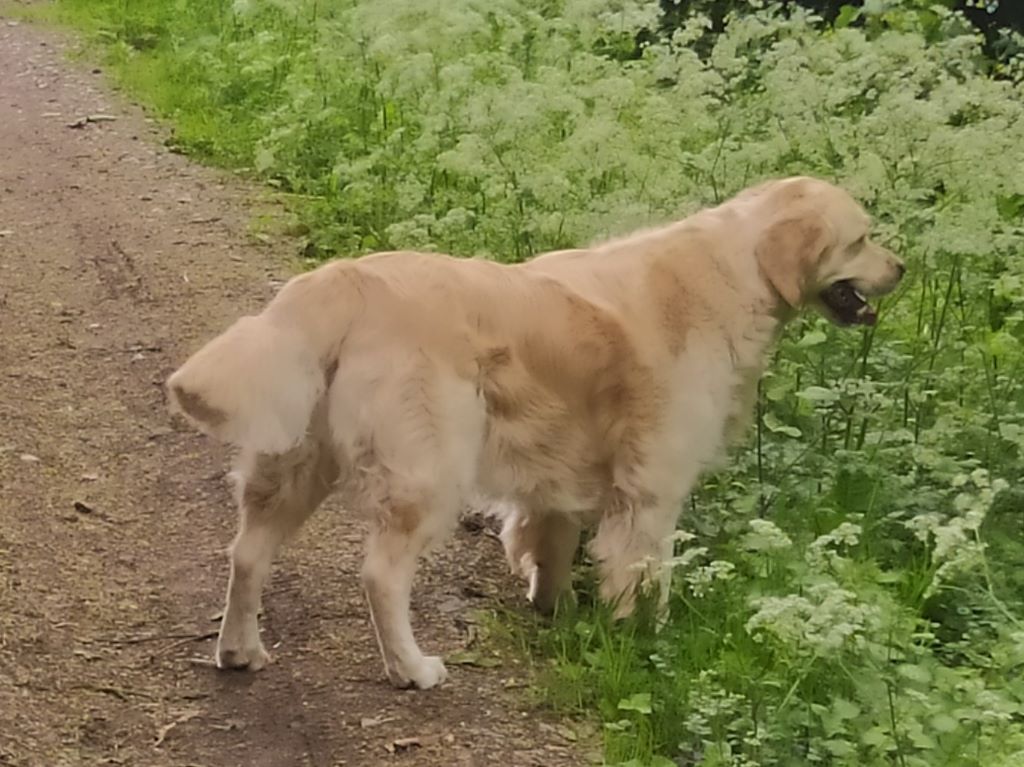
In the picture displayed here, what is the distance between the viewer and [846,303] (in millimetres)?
4754

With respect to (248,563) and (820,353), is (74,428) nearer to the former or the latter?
(248,563)

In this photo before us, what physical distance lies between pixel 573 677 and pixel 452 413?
0.78 meters

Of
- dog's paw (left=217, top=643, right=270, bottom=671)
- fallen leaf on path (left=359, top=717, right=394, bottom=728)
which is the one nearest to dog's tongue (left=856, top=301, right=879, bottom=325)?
fallen leaf on path (left=359, top=717, right=394, bottom=728)

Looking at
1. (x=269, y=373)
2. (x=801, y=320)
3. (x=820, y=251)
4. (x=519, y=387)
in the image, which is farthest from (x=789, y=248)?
(x=269, y=373)

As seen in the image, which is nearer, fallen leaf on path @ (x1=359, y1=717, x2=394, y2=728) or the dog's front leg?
fallen leaf on path @ (x1=359, y1=717, x2=394, y2=728)

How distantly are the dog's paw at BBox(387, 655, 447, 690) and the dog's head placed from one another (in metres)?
1.48

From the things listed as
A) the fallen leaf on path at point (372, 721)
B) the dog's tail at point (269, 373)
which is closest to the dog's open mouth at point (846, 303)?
the dog's tail at point (269, 373)

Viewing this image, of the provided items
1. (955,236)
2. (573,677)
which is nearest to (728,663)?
(573,677)

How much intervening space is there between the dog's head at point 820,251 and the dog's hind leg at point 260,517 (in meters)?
1.44

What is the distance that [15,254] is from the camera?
25.5ft

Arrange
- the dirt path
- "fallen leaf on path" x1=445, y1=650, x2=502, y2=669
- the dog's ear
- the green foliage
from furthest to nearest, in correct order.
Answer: the dog's ear
"fallen leaf on path" x1=445, y1=650, x2=502, y2=669
the dirt path
the green foliage

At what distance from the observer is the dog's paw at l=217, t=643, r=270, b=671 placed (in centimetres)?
415

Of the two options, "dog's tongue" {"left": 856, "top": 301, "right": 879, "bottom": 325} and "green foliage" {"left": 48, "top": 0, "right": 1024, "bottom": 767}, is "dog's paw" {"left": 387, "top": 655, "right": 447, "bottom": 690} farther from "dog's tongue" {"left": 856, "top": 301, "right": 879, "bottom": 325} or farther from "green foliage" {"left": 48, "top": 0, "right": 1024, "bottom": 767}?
"dog's tongue" {"left": 856, "top": 301, "right": 879, "bottom": 325}

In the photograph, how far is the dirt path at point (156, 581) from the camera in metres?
3.88
